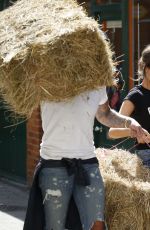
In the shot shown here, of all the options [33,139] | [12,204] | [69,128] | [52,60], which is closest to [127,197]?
[69,128]

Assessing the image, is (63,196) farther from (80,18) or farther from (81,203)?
(80,18)

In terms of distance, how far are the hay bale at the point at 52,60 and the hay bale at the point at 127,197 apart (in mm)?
745

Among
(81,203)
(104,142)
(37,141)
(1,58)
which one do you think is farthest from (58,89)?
(37,141)

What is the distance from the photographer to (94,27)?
4949 mm

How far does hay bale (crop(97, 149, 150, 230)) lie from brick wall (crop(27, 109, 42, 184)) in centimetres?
480

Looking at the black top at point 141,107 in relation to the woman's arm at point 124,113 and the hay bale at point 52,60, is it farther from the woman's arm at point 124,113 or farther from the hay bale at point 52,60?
the hay bale at point 52,60

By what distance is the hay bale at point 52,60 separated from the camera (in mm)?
4812

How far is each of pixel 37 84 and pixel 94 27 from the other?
0.57 metres

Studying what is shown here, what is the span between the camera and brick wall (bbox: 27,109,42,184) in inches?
402

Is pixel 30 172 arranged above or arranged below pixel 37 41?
below

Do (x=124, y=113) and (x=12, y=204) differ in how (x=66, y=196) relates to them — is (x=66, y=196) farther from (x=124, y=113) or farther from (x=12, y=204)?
(x=12, y=204)

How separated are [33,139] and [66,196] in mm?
5515

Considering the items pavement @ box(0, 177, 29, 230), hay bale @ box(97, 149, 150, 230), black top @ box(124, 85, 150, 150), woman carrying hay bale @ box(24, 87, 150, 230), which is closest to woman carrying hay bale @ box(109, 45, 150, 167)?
black top @ box(124, 85, 150, 150)

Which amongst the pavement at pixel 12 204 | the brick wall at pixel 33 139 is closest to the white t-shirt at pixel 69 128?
the pavement at pixel 12 204
